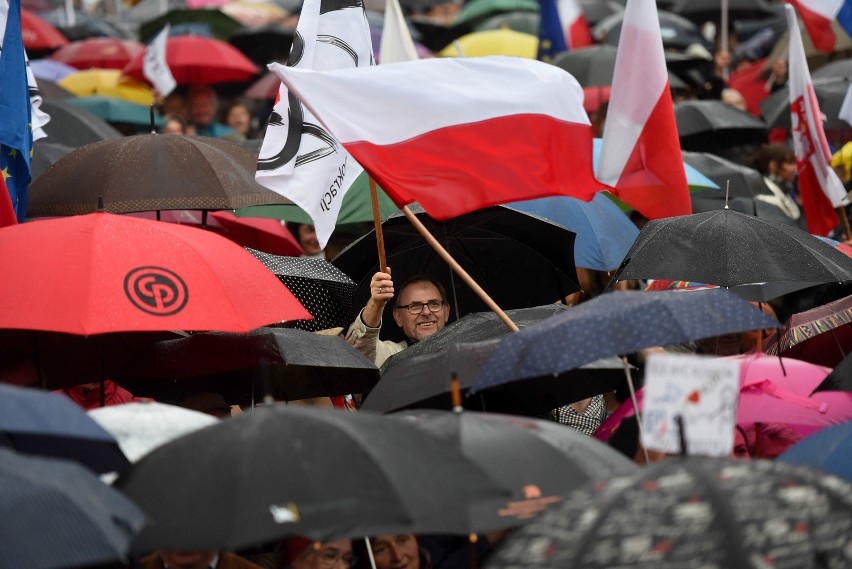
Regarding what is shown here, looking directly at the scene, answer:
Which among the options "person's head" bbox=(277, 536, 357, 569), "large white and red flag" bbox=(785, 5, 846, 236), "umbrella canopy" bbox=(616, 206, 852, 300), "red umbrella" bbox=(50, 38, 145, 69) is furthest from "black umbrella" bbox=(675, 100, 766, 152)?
A: "person's head" bbox=(277, 536, 357, 569)

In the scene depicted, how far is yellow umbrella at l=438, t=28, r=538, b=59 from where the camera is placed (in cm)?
1705

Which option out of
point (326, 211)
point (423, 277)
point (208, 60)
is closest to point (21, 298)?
point (326, 211)

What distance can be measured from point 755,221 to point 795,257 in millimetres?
340

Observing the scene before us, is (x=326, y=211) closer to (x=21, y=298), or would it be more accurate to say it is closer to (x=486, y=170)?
(x=486, y=170)

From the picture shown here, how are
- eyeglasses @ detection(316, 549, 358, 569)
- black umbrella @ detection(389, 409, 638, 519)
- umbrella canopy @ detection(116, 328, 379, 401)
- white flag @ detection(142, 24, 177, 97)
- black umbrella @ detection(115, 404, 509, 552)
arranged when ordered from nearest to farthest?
black umbrella @ detection(115, 404, 509, 552) < black umbrella @ detection(389, 409, 638, 519) < eyeglasses @ detection(316, 549, 358, 569) < umbrella canopy @ detection(116, 328, 379, 401) < white flag @ detection(142, 24, 177, 97)

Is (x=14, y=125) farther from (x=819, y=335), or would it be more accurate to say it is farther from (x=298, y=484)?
(x=298, y=484)

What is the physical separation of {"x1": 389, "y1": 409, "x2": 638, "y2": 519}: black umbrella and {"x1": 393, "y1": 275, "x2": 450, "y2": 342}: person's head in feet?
9.72

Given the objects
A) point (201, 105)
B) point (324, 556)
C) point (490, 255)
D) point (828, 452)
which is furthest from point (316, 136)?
point (201, 105)

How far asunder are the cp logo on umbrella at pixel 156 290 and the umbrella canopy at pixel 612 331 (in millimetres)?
1237

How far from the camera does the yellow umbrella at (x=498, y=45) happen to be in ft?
55.9

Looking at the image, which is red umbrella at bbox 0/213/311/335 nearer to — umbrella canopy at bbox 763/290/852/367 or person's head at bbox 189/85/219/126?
umbrella canopy at bbox 763/290/852/367

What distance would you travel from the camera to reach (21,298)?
6.51 meters

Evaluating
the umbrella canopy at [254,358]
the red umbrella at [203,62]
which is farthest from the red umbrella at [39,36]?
the umbrella canopy at [254,358]

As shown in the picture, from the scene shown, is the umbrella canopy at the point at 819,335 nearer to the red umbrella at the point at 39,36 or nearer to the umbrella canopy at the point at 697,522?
the umbrella canopy at the point at 697,522
